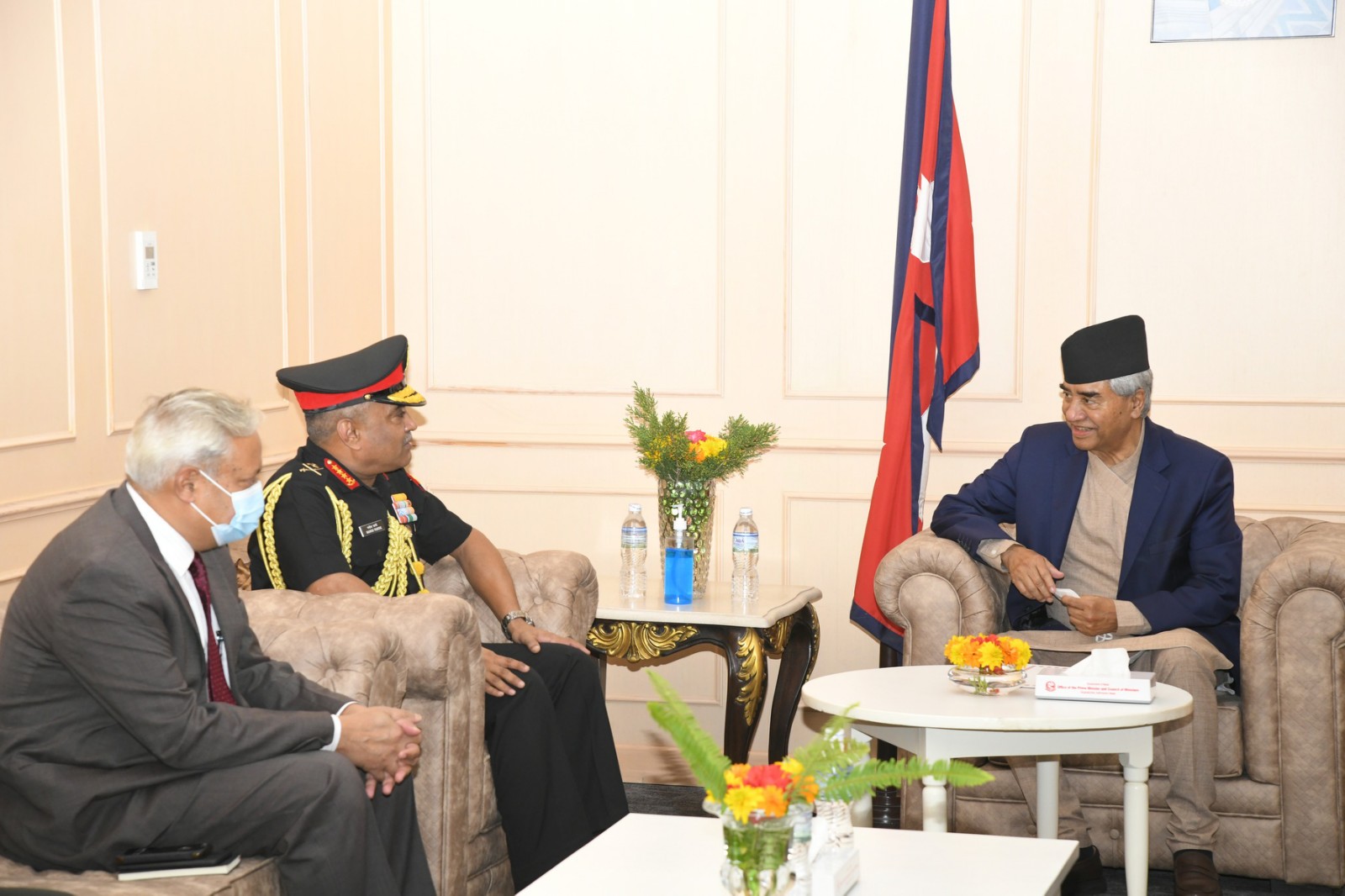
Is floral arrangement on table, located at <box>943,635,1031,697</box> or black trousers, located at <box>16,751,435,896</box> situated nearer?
black trousers, located at <box>16,751,435,896</box>

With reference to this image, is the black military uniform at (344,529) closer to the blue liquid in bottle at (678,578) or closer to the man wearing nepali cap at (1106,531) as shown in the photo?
the blue liquid in bottle at (678,578)

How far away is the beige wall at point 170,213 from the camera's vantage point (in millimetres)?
3107

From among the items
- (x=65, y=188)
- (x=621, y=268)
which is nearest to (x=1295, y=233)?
(x=621, y=268)

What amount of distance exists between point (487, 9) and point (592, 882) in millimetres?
3256

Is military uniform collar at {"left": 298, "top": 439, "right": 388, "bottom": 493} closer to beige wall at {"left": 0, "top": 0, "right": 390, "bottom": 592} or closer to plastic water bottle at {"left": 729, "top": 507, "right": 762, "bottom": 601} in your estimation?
beige wall at {"left": 0, "top": 0, "right": 390, "bottom": 592}

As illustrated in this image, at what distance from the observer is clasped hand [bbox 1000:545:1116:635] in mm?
3604

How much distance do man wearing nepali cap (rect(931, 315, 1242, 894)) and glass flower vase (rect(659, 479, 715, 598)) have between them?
2.10ft

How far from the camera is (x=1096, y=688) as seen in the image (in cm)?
291

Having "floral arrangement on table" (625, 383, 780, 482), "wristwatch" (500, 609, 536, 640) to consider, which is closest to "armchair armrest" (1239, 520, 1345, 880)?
"floral arrangement on table" (625, 383, 780, 482)

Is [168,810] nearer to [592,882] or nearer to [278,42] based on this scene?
[592,882]

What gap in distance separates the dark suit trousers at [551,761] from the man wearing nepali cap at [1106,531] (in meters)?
1.01

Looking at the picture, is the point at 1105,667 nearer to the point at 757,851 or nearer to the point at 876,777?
the point at 876,777

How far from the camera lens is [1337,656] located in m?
3.43

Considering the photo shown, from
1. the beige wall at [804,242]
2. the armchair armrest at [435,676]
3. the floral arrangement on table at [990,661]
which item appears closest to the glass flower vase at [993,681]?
the floral arrangement on table at [990,661]
